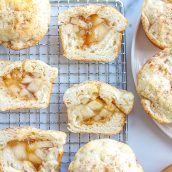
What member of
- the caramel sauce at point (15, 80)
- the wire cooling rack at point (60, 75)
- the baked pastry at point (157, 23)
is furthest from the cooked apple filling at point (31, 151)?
the baked pastry at point (157, 23)

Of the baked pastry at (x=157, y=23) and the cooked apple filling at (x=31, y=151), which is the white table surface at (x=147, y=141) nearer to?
the baked pastry at (x=157, y=23)

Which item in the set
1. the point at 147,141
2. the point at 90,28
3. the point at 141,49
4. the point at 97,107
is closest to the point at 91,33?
the point at 90,28

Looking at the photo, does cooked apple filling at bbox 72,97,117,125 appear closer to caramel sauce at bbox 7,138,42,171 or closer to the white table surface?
the white table surface

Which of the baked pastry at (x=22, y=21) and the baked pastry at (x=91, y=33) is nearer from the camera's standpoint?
the baked pastry at (x=22, y=21)

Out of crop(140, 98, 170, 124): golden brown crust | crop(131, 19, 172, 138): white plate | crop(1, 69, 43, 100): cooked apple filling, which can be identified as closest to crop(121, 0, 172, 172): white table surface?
crop(131, 19, 172, 138): white plate

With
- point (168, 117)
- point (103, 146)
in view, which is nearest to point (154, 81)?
point (168, 117)

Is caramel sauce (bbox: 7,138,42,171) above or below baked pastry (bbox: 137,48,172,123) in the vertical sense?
below
